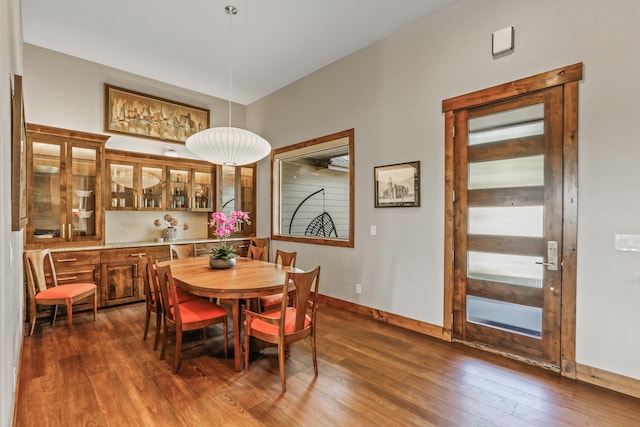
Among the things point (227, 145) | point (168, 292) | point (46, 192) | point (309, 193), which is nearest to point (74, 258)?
point (46, 192)

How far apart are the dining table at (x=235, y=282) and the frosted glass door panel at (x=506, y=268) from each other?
1.98 m

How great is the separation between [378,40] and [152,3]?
2.64 metres

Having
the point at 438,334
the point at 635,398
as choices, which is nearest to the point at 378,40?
the point at 438,334

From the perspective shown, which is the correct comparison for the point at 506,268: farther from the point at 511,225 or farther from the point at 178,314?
the point at 178,314

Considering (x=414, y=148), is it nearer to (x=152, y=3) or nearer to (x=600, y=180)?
(x=600, y=180)

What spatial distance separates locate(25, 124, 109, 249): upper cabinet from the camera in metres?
3.88

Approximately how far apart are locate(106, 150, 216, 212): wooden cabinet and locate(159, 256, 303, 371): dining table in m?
2.07

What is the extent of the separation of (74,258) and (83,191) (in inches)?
37.9

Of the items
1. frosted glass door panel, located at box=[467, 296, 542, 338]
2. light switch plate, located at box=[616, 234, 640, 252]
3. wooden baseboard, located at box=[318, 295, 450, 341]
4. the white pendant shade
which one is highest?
the white pendant shade

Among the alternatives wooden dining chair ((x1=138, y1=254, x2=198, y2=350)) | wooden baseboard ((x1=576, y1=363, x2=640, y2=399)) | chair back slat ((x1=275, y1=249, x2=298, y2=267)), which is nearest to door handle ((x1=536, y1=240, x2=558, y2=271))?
wooden baseboard ((x1=576, y1=363, x2=640, y2=399))

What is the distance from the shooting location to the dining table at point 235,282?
254 cm

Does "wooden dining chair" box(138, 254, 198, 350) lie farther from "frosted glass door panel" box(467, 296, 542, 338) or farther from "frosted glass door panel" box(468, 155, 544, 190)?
"frosted glass door panel" box(468, 155, 544, 190)

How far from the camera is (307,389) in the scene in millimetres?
2400

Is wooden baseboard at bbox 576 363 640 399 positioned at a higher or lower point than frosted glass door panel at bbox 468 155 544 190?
lower
